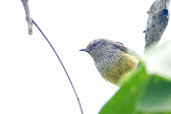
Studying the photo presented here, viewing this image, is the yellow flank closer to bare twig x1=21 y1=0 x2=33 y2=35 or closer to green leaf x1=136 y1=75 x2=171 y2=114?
bare twig x1=21 y1=0 x2=33 y2=35

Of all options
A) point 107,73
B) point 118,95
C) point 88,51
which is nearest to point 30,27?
point 118,95

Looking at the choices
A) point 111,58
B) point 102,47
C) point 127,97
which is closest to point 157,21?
point 127,97

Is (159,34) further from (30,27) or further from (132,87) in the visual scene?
(132,87)

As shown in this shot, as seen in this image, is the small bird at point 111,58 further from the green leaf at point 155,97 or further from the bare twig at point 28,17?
the green leaf at point 155,97

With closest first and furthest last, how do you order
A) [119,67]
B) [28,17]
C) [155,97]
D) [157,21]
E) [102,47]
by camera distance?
[155,97]
[28,17]
[157,21]
[119,67]
[102,47]

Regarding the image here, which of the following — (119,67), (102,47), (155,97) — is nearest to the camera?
(155,97)

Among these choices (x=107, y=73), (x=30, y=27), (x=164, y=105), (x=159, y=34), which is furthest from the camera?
(x=107, y=73)

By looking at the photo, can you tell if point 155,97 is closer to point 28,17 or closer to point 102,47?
point 28,17
